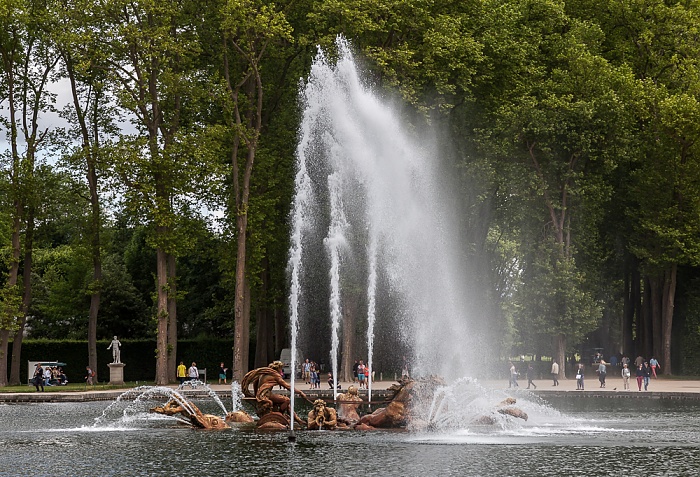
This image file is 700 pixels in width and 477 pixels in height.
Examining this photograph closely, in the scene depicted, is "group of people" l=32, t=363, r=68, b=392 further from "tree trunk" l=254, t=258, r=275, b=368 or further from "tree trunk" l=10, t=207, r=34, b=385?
"tree trunk" l=254, t=258, r=275, b=368

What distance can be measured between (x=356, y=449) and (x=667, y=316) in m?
38.3

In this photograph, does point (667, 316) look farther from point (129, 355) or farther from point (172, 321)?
point (129, 355)

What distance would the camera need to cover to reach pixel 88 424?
102 ft

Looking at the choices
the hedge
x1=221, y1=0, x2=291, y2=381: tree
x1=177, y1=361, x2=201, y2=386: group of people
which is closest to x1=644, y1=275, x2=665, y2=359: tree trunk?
x1=221, y1=0, x2=291, y2=381: tree

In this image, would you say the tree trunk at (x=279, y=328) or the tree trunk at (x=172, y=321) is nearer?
the tree trunk at (x=172, y=321)

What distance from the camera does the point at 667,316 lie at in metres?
58.0

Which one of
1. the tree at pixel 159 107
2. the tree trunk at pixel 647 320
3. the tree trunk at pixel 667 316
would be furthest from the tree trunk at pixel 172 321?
the tree trunk at pixel 647 320

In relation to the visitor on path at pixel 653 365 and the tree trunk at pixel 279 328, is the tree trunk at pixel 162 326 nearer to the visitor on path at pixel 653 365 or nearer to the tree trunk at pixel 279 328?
the tree trunk at pixel 279 328

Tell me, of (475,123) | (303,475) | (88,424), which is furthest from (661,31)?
(303,475)

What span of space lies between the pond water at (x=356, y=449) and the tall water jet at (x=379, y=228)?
11456 mm

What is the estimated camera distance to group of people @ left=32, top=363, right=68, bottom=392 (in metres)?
48.2

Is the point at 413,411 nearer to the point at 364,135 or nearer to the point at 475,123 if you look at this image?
the point at 364,135

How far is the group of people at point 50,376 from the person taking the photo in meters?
48.2

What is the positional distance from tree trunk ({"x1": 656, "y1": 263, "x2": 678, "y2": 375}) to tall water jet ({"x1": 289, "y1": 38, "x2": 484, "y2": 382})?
10.2 metres
